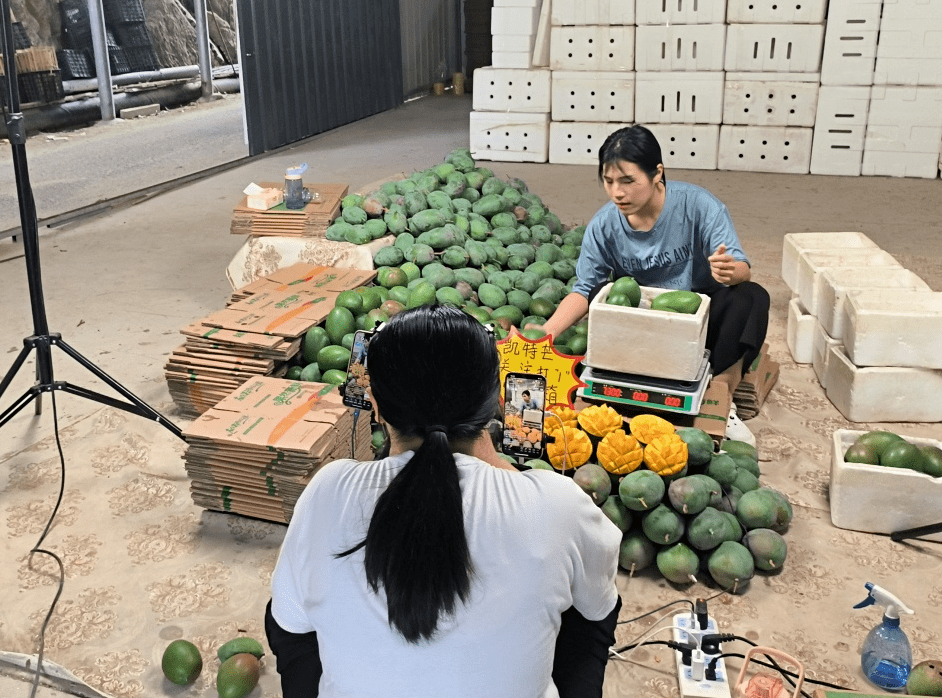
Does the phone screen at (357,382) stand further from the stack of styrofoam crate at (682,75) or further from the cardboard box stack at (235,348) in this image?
the stack of styrofoam crate at (682,75)

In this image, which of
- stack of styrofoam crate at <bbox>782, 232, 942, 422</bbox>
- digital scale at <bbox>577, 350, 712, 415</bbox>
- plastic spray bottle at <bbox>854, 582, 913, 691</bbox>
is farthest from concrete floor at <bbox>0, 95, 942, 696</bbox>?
plastic spray bottle at <bbox>854, 582, 913, 691</bbox>

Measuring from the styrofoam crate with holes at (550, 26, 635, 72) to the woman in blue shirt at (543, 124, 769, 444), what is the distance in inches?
226

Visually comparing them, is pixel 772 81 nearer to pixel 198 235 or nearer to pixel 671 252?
pixel 198 235

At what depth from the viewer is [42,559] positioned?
2814 mm

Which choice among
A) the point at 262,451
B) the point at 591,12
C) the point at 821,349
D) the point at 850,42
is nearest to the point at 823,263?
the point at 821,349

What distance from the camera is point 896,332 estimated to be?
11.4 feet

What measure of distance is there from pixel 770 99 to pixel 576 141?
1.90m

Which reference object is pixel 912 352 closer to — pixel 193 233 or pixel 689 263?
pixel 689 263

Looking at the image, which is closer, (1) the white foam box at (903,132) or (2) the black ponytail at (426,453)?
→ (2) the black ponytail at (426,453)

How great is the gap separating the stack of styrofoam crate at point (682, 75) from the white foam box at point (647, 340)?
19.8 feet

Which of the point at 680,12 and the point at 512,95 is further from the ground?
the point at 680,12

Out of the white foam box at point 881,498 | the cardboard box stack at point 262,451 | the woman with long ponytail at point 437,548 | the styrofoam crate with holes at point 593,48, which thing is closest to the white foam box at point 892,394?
the white foam box at point 881,498

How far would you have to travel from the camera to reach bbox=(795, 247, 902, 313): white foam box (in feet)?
13.5

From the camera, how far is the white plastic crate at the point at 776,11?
8.05 metres
